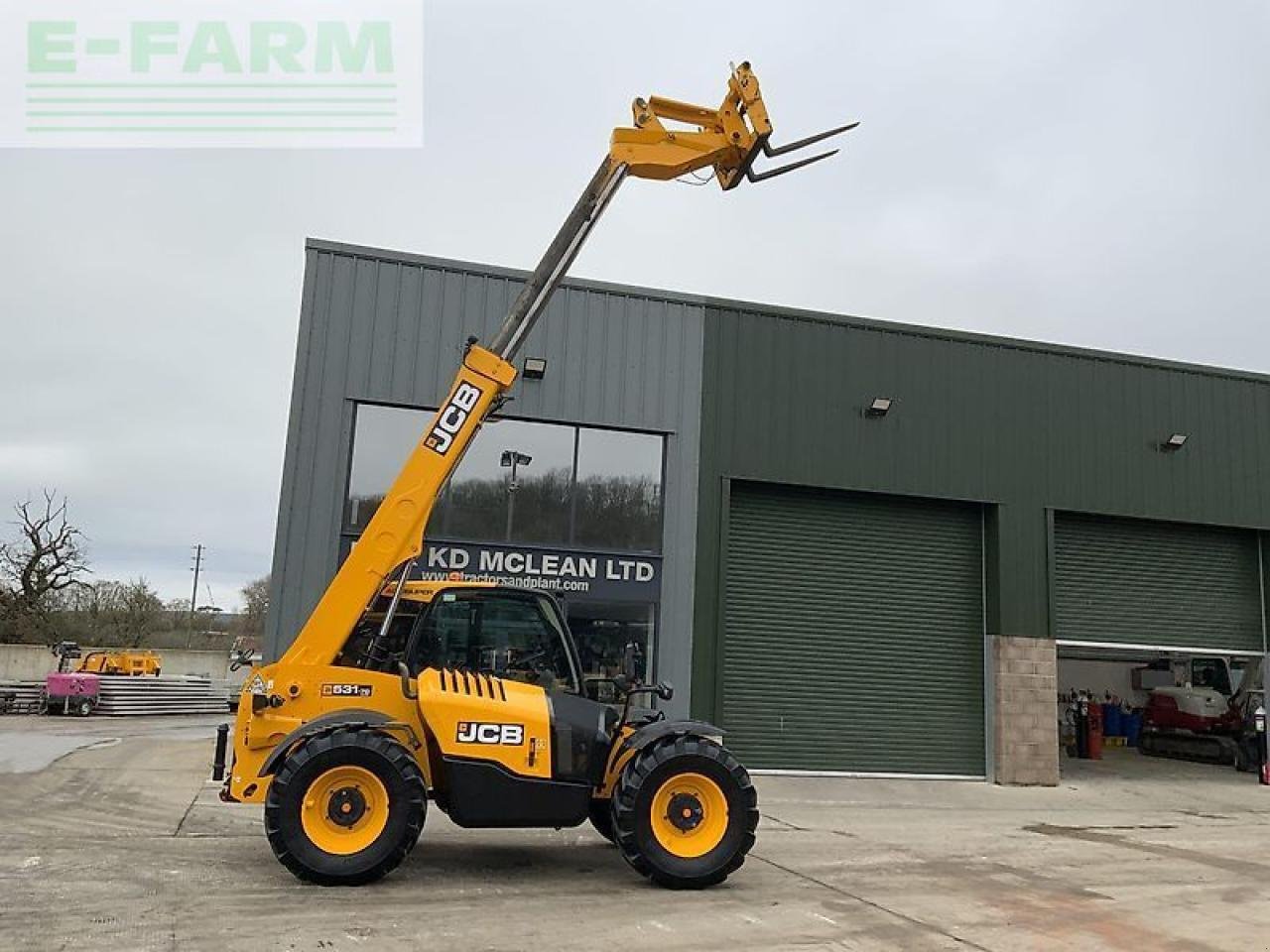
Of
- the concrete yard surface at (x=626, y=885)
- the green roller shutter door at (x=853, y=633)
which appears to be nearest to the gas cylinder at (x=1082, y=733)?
the green roller shutter door at (x=853, y=633)

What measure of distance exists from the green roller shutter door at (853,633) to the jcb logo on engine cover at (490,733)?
7.91 metres

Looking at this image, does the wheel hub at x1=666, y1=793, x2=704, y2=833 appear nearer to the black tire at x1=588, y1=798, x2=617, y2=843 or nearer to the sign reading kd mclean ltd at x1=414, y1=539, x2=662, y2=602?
the black tire at x1=588, y1=798, x2=617, y2=843

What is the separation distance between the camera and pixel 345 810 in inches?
283

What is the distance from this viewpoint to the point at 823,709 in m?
15.5

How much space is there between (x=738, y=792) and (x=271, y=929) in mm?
3317

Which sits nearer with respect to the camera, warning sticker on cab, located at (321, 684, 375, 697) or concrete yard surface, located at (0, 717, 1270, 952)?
concrete yard surface, located at (0, 717, 1270, 952)

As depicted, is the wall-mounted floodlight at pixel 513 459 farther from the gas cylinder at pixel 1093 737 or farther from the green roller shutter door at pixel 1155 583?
the gas cylinder at pixel 1093 737

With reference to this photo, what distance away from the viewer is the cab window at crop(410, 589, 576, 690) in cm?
803

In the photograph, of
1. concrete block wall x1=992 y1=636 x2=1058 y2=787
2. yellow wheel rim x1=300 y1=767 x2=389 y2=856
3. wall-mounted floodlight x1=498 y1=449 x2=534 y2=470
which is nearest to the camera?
yellow wheel rim x1=300 y1=767 x2=389 y2=856

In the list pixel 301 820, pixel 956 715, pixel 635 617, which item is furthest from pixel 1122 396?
pixel 301 820

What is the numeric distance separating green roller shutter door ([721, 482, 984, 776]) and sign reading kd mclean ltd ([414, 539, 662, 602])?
153cm

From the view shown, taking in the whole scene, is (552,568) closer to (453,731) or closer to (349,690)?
(349,690)

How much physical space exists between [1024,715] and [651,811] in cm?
1011

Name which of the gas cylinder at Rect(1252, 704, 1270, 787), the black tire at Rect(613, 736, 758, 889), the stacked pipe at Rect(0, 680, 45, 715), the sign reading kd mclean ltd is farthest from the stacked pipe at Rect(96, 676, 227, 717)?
the gas cylinder at Rect(1252, 704, 1270, 787)
